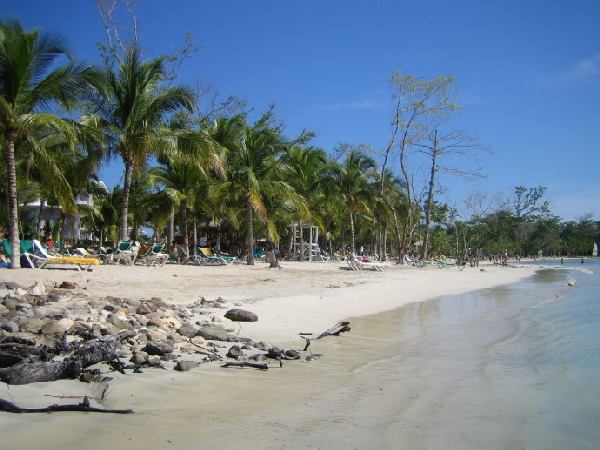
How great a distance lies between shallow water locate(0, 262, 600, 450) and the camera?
3.44 m

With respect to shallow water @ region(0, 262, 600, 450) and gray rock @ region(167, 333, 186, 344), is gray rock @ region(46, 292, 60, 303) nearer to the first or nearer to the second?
gray rock @ region(167, 333, 186, 344)

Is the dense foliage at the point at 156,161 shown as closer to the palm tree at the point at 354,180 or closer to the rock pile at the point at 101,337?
the palm tree at the point at 354,180

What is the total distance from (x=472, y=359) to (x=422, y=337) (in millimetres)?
1837

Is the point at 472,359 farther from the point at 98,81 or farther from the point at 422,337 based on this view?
the point at 98,81

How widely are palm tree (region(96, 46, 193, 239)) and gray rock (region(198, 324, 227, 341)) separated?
11873mm

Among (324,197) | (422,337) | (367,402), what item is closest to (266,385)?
(367,402)

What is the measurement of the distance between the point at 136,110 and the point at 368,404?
15.7 metres

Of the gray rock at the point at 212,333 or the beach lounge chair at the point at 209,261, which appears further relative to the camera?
the beach lounge chair at the point at 209,261

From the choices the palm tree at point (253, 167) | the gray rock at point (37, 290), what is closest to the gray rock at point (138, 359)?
the gray rock at point (37, 290)

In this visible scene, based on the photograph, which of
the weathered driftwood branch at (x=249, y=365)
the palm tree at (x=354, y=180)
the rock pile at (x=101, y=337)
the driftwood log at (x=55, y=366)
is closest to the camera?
the driftwood log at (x=55, y=366)

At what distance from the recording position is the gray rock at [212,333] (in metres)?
6.70

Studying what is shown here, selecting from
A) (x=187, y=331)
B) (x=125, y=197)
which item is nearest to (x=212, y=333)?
(x=187, y=331)

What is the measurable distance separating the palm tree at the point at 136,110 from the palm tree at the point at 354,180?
1749 cm

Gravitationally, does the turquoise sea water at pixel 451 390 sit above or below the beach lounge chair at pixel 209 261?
below
